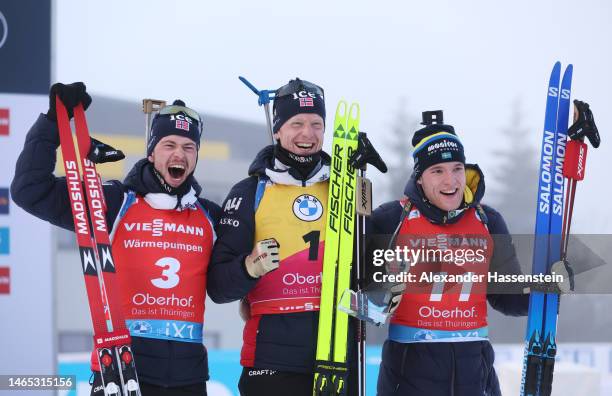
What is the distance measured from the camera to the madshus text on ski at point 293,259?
9.39 feet

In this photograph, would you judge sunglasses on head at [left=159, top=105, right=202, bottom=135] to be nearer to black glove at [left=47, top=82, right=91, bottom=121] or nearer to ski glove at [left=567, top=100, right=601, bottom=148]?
black glove at [left=47, top=82, right=91, bottom=121]

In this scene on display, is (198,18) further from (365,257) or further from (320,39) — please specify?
(365,257)

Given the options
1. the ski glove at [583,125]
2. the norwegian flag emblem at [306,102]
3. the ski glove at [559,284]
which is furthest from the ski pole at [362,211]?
the ski glove at [583,125]

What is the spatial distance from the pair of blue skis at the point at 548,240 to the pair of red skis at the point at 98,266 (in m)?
1.65

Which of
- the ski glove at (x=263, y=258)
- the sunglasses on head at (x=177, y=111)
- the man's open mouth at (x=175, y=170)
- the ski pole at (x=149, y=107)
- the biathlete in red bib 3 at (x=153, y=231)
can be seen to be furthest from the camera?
the ski pole at (x=149, y=107)

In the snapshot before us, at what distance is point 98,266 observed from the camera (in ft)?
9.39

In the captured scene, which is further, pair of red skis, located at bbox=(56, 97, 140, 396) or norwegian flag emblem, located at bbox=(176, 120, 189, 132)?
norwegian flag emblem, located at bbox=(176, 120, 189, 132)

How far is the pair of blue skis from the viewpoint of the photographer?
3162 millimetres

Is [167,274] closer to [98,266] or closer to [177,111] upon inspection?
[98,266]

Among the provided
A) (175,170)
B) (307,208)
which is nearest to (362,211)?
(307,208)

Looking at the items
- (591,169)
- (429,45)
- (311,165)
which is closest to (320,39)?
(429,45)

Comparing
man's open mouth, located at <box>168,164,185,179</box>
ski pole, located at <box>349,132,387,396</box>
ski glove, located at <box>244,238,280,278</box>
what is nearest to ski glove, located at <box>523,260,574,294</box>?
ski pole, located at <box>349,132,387,396</box>

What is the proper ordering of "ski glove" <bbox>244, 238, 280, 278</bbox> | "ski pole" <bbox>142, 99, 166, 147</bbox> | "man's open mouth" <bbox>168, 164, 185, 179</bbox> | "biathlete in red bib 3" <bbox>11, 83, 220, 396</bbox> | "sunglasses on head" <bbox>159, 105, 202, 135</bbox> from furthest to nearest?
"ski pole" <bbox>142, 99, 166, 147</bbox> → "sunglasses on head" <bbox>159, 105, 202, 135</bbox> → "man's open mouth" <bbox>168, 164, 185, 179</bbox> → "biathlete in red bib 3" <bbox>11, 83, 220, 396</bbox> → "ski glove" <bbox>244, 238, 280, 278</bbox>

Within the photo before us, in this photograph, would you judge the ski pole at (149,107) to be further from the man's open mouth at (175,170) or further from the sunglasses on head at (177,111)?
the man's open mouth at (175,170)
